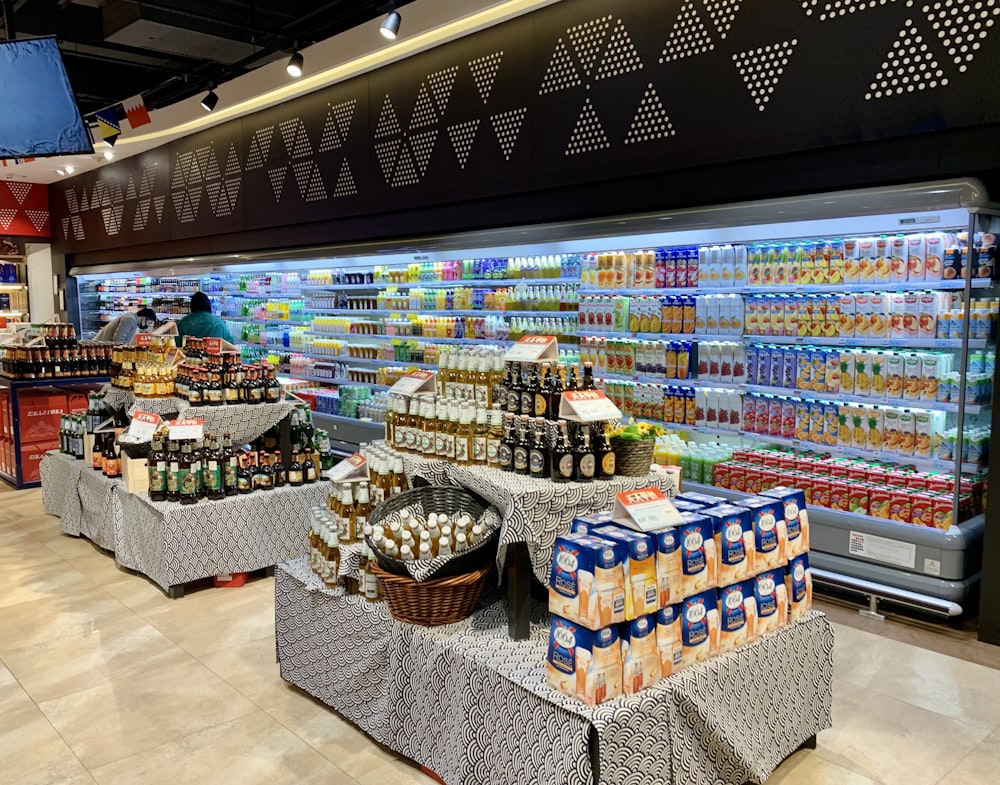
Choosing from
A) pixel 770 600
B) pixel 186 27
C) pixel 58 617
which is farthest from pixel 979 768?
pixel 186 27

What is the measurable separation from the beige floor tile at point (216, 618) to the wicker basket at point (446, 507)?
1.46 metres

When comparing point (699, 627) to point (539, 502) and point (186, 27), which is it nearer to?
point (539, 502)

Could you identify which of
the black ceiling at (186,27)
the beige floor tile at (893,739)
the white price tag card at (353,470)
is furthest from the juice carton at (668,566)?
the black ceiling at (186,27)

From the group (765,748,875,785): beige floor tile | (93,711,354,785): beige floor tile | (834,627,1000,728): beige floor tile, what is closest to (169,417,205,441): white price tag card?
(93,711,354,785): beige floor tile

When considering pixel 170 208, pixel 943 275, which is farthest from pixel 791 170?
pixel 170 208

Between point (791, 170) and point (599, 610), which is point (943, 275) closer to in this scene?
point (791, 170)

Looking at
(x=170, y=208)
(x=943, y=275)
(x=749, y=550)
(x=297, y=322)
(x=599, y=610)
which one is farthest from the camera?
(x=170, y=208)

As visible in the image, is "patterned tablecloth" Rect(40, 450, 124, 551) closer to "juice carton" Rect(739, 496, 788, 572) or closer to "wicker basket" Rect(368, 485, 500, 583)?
"wicker basket" Rect(368, 485, 500, 583)

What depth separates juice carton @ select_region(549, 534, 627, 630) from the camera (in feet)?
7.59

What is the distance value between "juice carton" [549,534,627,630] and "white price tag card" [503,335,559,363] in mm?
956

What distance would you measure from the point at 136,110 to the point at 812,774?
9.13m

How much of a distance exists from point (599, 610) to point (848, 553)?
2816 millimetres

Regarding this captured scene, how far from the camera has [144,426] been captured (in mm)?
5207

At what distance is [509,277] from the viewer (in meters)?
6.91
